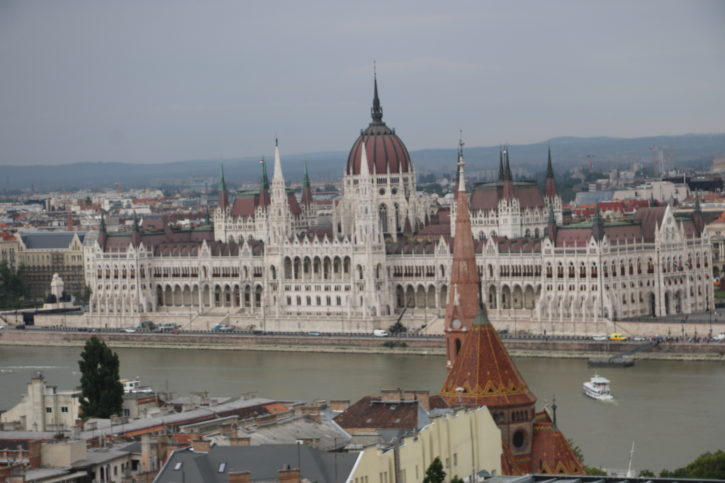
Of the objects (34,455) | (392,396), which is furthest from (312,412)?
(34,455)

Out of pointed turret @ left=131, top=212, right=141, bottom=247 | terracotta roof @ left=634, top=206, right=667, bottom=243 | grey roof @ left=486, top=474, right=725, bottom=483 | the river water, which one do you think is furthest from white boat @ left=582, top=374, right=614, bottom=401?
pointed turret @ left=131, top=212, right=141, bottom=247

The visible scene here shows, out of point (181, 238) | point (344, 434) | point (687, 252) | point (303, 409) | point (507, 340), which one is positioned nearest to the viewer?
point (344, 434)

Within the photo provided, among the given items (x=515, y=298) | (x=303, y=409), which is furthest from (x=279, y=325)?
(x=303, y=409)

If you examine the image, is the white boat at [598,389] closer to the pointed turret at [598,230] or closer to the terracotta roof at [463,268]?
the terracotta roof at [463,268]

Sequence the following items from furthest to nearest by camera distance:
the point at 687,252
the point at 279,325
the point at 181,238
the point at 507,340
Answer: the point at 181,238 < the point at 279,325 < the point at 687,252 < the point at 507,340

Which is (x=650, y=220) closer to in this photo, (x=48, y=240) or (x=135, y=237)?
(x=135, y=237)

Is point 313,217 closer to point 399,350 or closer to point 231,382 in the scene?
point 399,350

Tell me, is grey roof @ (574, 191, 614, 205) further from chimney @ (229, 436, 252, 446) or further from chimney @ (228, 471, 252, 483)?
chimney @ (228, 471, 252, 483)
